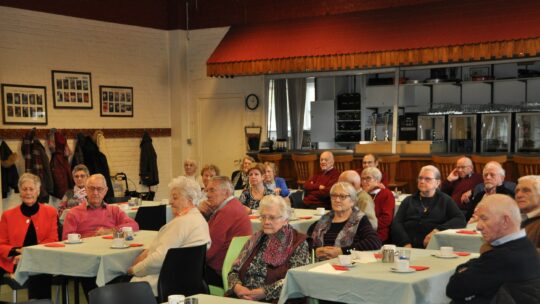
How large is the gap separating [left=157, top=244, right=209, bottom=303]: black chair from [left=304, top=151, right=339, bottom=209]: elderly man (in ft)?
15.8

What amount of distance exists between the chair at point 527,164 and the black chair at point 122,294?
7.42 m

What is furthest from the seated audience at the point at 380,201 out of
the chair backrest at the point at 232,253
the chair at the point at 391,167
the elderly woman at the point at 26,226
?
the chair at the point at 391,167

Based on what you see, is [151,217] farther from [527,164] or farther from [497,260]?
[527,164]

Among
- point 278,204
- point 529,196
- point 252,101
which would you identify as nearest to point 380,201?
point 529,196

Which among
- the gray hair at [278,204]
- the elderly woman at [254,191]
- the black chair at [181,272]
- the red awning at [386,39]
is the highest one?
the red awning at [386,39]

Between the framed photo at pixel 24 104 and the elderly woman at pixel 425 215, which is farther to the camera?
the framed photo at pixel 24 104

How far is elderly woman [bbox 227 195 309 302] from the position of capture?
483 cm

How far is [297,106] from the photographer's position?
1395 cm

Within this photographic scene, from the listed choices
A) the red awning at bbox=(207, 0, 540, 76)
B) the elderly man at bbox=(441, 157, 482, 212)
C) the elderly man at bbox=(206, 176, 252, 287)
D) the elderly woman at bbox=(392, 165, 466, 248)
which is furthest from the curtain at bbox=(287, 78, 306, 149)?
the elderly man at bbox=(206, 176, 252, 287)

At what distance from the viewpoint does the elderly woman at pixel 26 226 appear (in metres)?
6.29

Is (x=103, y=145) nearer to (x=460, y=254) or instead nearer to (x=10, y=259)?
(x=10, y=259)

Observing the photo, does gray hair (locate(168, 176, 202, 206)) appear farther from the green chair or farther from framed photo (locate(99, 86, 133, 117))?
framed photo (locate(99, 86, 133, 117))

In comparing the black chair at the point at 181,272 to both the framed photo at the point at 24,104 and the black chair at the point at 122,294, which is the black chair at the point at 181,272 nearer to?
the black chair at the point at 122,294

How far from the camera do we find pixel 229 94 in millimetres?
14195
